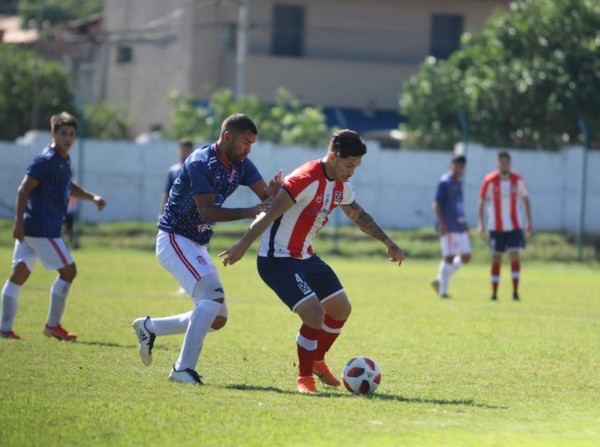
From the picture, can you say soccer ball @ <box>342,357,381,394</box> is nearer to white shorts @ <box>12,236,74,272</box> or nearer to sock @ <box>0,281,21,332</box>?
white shorts @ <box>12,236,74,272</box>

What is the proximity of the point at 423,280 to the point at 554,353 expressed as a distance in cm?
1104

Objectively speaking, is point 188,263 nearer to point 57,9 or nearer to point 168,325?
point 168,325

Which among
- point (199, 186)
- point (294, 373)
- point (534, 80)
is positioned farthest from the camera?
point (534, 80)

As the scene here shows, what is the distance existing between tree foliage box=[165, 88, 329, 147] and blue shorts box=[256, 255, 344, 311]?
942 inches

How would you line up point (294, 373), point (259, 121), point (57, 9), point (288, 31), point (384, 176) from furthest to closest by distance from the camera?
point (57, 9) → point (288, 31) → point (259, 121) → point (384, 176) → point (294, 373)

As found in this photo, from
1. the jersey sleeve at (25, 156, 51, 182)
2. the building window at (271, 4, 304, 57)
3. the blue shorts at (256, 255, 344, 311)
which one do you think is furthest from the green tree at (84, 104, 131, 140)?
the blue shorts at (256, 255, 344, 311)

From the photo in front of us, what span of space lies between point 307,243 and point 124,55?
4134cm

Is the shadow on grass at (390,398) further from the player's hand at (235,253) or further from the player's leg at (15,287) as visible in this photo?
the player's leg at (15,287)

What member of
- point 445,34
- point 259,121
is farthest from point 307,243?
point 445,34

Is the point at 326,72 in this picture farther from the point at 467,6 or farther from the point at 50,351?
the point at 50,351

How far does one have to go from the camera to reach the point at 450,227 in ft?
64.4

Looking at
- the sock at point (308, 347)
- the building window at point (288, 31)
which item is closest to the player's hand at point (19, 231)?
the sock at point (308, 347)

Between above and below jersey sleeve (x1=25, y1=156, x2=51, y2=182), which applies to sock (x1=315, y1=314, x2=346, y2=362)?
below

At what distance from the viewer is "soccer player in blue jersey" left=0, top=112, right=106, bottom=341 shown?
39.7 ft
